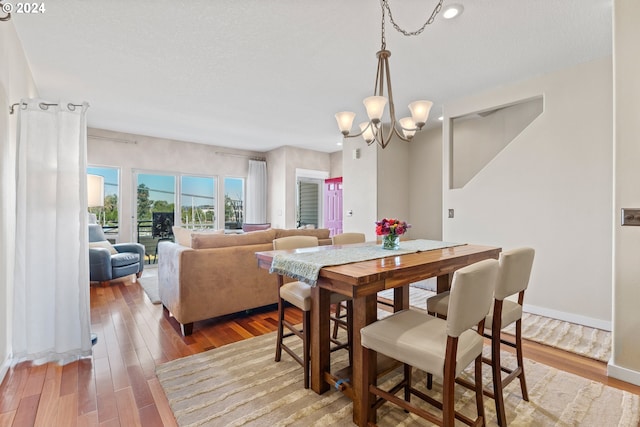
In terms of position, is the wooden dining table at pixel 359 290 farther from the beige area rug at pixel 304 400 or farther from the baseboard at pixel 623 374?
the baseboard at pixel 623 374

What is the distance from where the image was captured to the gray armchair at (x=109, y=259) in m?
4.13

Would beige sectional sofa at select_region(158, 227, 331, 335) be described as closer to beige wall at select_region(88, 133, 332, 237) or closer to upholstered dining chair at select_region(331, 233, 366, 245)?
upholstered dining chair at select_region(331, 233, 366, 245)

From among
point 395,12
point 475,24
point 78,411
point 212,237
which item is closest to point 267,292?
point 212,237

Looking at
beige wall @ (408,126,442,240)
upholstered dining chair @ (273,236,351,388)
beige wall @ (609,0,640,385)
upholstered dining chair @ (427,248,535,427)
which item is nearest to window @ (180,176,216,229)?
beige wall @ (408,126,442,240)

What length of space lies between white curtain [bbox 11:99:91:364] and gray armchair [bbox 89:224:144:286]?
7.09ft

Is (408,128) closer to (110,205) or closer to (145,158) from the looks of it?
(145,158)

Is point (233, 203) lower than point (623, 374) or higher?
higher

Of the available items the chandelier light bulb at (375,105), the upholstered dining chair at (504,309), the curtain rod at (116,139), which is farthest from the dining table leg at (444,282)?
the curtain rod at (116,139)

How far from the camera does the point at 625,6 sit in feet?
6.28

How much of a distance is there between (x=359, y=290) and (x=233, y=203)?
6.10m

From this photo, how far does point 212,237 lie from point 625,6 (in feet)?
11.6

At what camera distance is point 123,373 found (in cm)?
205

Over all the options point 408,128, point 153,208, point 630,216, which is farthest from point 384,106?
point 153,208

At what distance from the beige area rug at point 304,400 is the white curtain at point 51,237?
2.87 ft
